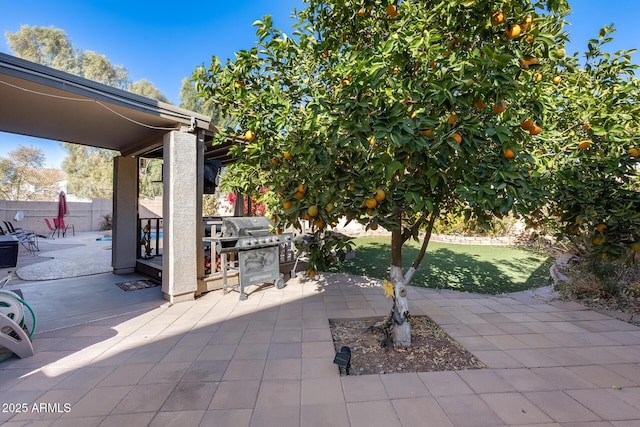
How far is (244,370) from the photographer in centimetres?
260

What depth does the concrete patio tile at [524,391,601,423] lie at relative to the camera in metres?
1.98

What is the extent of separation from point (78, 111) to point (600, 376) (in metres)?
6.88

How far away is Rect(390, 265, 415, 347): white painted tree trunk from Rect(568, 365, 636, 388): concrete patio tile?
4.88 feet

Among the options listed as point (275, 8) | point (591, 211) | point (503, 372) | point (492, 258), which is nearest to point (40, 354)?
point (503, 372)

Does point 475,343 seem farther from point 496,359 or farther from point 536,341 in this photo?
point 536,341

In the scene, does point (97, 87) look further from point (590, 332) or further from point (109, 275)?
point (590, 332)

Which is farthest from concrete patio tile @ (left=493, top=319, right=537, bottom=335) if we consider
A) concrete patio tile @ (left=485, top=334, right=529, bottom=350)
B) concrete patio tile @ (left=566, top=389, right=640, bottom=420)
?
concrete patio tile @ (left=566, top=389, right=640, bottom=420)

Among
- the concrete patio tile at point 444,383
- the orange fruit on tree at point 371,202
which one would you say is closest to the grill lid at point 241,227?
the orange fruit on tree at point 371,202

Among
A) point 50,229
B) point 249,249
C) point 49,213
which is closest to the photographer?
point 249,249

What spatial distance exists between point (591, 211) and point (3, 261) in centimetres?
832

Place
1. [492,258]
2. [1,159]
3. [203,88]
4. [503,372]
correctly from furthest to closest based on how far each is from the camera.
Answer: [1,159], [492,258], [203,88], [503,372]

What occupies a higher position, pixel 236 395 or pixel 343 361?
pixel 343 361

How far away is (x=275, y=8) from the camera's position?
4.61 metres

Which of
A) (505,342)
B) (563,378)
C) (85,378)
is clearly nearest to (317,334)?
(505,342)
